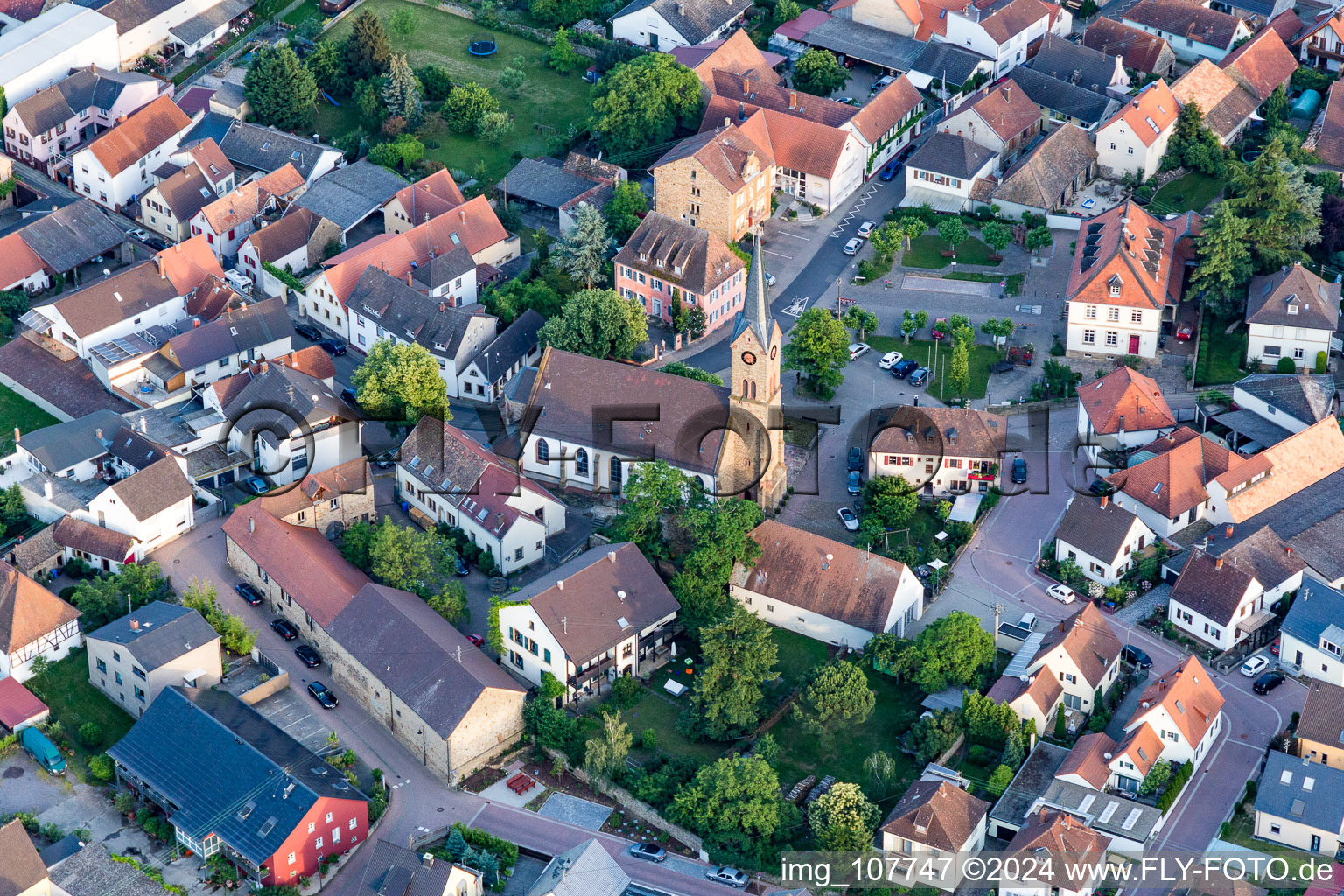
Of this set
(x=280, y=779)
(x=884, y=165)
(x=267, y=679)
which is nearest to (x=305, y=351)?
(x=267, y=679)

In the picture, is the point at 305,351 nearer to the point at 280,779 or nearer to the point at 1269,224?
the point at 280,779

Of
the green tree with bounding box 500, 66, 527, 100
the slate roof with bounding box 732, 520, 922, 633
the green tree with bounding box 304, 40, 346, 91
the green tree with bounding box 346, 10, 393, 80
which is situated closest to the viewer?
the slate roof with bounding box 732, 520, 922, 633

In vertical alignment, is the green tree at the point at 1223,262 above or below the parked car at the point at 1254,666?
above

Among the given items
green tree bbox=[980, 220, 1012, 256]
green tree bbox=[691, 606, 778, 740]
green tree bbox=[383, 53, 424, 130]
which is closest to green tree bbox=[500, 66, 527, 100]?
green tree bbox=[383, 53, 424, 130]

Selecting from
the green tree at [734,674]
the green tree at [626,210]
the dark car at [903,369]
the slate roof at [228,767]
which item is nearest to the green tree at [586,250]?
the green tree at [626,210]

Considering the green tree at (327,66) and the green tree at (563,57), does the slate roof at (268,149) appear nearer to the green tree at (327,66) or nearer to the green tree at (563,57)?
the green tree at (327,66)

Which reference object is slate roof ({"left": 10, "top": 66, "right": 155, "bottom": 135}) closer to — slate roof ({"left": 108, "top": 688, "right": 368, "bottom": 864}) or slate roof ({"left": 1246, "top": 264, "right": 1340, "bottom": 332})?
slate roof ({"left": 108, "top": 688, "right": 368, "bottom": 864})
